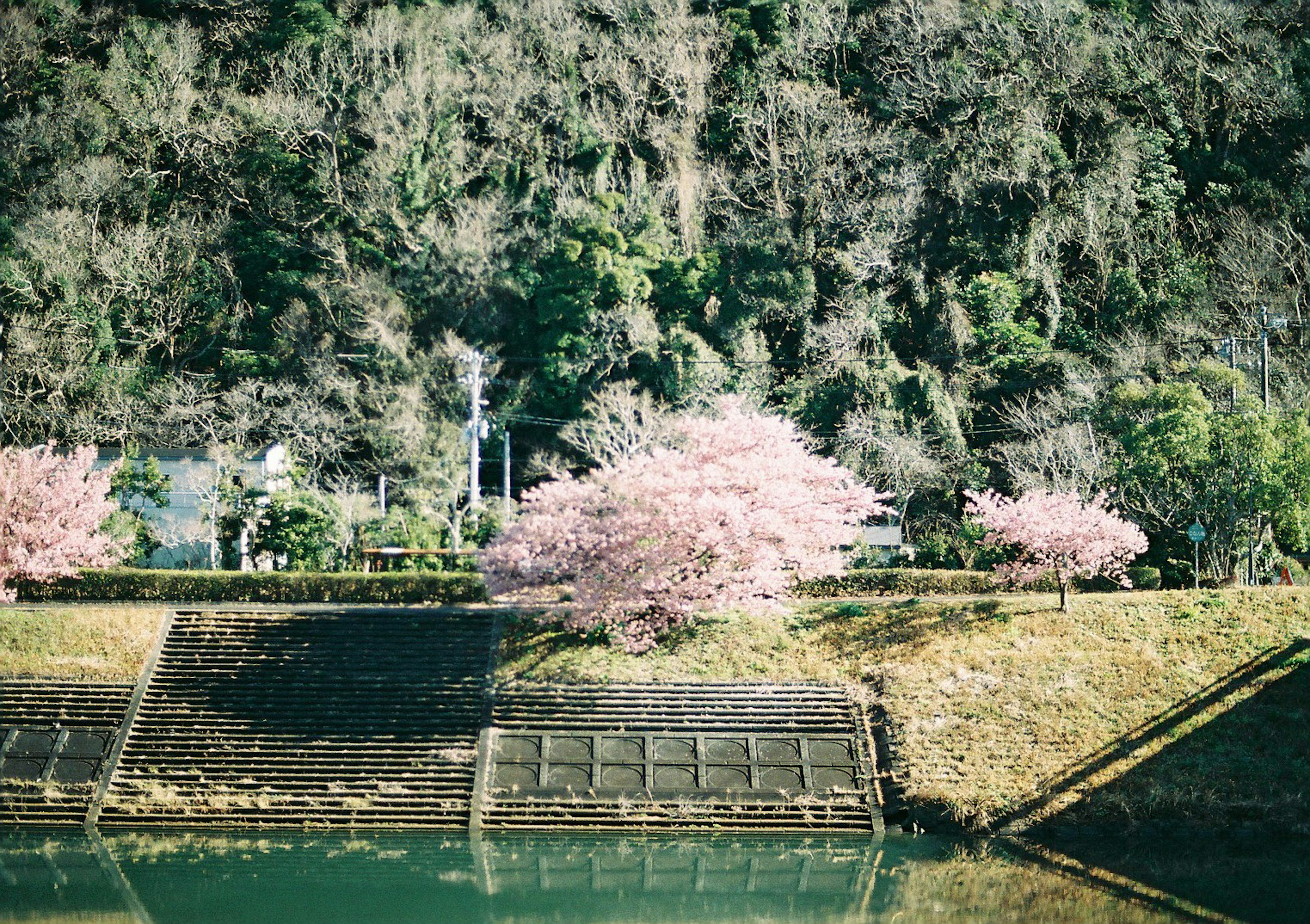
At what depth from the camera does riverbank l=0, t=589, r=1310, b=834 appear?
23.8 metres

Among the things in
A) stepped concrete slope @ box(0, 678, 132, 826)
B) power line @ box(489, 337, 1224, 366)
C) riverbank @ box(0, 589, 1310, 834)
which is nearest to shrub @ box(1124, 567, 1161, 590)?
riverbank @ box(0, 589, 1310, 834)

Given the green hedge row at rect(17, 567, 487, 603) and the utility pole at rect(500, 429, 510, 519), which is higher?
the utility pole at rect(500, 429, 510, 519)

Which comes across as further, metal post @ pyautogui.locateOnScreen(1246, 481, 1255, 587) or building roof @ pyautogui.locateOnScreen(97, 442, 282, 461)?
building roof @ pyautogui.locateOnScreen(97, 442, 282, 461)

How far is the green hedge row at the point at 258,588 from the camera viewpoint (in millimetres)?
31188

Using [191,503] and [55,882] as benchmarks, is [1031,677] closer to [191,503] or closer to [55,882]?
[55,882]

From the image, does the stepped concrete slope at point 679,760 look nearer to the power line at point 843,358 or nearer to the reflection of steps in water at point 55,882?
the reflection of steps in water at point 55,882

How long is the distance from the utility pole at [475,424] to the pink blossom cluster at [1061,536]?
49.5 feet

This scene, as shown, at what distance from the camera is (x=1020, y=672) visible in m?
26.8

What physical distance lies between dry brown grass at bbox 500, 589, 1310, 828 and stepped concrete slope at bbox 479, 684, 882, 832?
75cm

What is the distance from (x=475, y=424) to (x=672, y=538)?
11.4 metres

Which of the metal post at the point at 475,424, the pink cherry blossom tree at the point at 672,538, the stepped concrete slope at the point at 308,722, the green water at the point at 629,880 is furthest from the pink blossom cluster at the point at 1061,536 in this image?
the metal post at the point at 475,424

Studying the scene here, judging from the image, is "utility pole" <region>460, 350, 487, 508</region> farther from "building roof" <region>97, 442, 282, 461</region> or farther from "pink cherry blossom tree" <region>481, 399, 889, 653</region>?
"pink cherry blossom tree" <region>481, 399, 889, 653</region>

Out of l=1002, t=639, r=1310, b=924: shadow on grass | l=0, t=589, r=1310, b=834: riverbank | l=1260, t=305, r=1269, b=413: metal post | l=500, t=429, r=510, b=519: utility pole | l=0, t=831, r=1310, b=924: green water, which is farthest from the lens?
l=500, t=429, r=510, b=519: utility pole

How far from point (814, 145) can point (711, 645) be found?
2551cm
